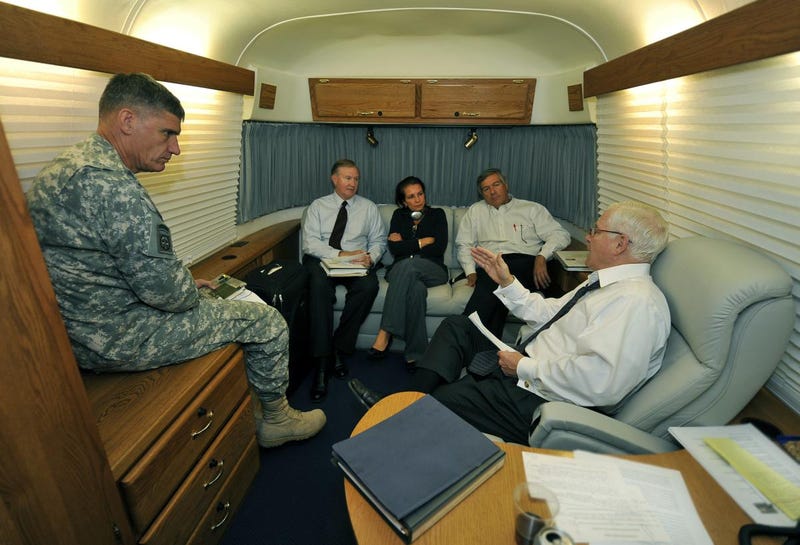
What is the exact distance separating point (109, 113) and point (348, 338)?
2039 mm

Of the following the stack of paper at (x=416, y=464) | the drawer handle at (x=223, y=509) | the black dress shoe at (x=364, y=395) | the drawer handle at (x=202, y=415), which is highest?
the stack of paper at (x=416, y=464)

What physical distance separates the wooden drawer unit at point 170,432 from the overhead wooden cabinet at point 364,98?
8.67 ft

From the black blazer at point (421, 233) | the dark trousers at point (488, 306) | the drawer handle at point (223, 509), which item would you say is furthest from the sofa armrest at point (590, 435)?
the black blazer at point (421, 233)

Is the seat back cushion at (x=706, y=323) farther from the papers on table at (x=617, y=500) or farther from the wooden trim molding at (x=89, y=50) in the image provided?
the wooden trim molding at (x=89, y=50)

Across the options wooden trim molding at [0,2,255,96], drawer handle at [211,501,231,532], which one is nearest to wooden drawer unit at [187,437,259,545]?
drawer handle at [211,501,231,532]

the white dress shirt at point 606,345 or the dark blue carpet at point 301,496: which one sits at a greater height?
the white dress shirt at point 606,345

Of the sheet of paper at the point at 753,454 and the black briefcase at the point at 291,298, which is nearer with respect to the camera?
the sheet of paper at the point at 753,454

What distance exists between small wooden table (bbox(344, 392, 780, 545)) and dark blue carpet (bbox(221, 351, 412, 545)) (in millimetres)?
993

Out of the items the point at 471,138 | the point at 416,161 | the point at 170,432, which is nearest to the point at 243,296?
the point at 170,432

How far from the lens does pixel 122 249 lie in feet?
5.05

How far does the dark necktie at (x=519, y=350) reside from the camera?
2.00 m

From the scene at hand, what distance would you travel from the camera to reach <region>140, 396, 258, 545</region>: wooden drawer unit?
1.49 meters

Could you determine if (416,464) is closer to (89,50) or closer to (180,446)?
(180,446)

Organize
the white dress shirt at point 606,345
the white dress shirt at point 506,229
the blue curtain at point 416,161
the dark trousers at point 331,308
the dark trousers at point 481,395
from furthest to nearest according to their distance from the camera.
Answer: the blue curtain at point 416,161 → the white dress shirt at point 506,229 → the dark trousers at point 331,308 → the dark trousers at point 481,395 → the white dress shirt at point 606,345
